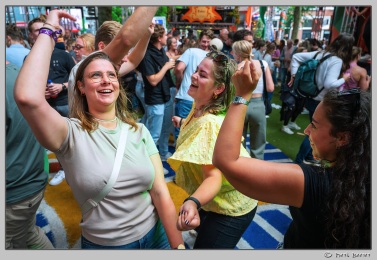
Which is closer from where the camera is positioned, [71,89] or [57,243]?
[71,89]

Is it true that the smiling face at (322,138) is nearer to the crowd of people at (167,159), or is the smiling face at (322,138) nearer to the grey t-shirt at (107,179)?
the crowd of people at (167,159)

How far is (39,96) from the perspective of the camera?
1.12 metres

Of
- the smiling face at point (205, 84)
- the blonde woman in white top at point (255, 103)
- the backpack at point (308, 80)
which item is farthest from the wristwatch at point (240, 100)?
the backpack at point (308, 80)

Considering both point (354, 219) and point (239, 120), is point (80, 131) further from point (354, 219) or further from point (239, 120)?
point (354, 219)

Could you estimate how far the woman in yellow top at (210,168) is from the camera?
161 centimetres

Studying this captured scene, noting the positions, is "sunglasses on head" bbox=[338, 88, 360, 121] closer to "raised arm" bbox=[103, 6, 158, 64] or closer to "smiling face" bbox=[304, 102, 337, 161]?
"smiling face" bbox=[304, 102, 337, 161]

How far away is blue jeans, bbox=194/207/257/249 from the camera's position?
5.78 ft

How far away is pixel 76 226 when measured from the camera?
2.99m

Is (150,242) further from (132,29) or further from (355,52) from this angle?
(355,52)

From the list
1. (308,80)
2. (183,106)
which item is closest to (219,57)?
(183,106)

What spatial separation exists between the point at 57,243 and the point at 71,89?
180cm

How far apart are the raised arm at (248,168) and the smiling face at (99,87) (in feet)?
2.28

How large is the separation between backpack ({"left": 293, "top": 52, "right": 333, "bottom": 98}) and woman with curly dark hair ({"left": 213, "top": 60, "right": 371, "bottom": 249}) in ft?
10.3
